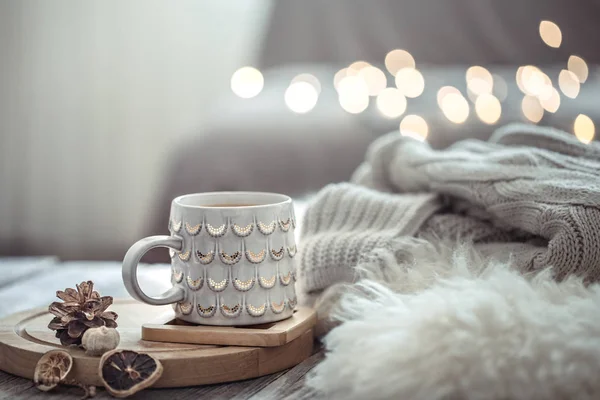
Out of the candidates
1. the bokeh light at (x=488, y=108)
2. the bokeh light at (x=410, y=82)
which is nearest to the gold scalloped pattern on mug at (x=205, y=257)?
the bokeh light at (x=488, y=108)

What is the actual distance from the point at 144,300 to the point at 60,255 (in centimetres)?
201

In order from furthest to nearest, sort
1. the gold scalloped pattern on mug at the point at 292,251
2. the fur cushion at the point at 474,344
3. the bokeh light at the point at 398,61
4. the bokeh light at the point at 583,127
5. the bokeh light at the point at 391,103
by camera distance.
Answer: the bokeh light at the point at 398,61 < the bokeh light at the point at 391,103 < the bokeh light at the point at 583,127 < the gold scalloped pattern on mug at the point at 292,251 < the fur cushion at the point at 474,344

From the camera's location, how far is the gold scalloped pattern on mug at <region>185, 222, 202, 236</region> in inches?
24.2

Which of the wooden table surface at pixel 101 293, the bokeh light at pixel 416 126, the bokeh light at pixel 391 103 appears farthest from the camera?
the bokeh light at pixel 391 103

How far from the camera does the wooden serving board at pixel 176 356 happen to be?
0.56 m

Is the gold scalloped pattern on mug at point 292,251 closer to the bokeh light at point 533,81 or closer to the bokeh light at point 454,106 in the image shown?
the bokeh light at point 454,106

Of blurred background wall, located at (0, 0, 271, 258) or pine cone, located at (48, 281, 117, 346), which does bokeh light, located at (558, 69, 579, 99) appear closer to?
blurred background wall, located at (0, 0, 271, 258)

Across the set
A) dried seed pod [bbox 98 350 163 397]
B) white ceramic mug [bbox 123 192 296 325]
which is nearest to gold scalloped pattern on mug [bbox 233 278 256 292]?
white ceramic mug [bbox 123 192 296 325]

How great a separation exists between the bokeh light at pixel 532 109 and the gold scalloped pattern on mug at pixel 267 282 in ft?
→ 3.91

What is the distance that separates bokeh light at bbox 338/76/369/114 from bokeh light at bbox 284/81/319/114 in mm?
89

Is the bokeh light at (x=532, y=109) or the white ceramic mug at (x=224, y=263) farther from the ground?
the bokeh light at (x=532, y=109)

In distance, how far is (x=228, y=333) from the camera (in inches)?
23.4

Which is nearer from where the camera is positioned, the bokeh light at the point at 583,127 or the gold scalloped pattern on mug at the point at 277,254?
the gold scalloped pattern on mug at the point at 277,254

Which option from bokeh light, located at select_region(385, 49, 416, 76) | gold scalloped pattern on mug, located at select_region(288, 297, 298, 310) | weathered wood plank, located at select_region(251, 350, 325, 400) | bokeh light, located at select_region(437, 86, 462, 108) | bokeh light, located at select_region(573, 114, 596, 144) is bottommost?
weathered wood plank, located at select_region(251, 350, 325, 400)
